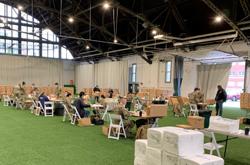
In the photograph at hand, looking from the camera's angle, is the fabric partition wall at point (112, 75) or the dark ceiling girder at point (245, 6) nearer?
the dark ceiling girder at point (245, 6)

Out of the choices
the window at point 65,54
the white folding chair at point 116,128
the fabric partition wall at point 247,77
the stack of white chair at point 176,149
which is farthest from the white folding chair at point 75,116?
the window at point 65,54

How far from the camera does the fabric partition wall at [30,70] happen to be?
24.1 metres

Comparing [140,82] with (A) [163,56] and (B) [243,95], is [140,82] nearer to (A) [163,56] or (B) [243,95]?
(A) [163,56]

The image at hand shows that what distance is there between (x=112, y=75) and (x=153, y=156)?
19.4 m

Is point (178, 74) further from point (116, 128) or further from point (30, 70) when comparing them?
point (30, 70)

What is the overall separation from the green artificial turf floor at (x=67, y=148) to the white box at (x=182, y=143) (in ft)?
5.36

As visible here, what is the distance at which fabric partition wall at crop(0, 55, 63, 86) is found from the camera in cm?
2406

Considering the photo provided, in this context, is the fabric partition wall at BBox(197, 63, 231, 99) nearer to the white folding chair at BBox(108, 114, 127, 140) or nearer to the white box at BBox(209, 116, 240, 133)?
the white folding chair at BBox(108, 114, 127, 140)

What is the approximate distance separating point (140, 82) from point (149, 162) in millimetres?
16484

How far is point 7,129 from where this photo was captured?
7098 millimetres

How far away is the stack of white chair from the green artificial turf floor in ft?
4.47

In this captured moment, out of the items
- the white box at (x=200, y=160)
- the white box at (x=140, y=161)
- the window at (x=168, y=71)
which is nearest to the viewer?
the white box at (x=200, y=160)

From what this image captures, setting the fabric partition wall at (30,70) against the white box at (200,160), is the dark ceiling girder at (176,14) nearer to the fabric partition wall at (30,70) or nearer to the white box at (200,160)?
the white box at (200,160)

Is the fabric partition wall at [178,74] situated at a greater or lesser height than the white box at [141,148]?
greater
